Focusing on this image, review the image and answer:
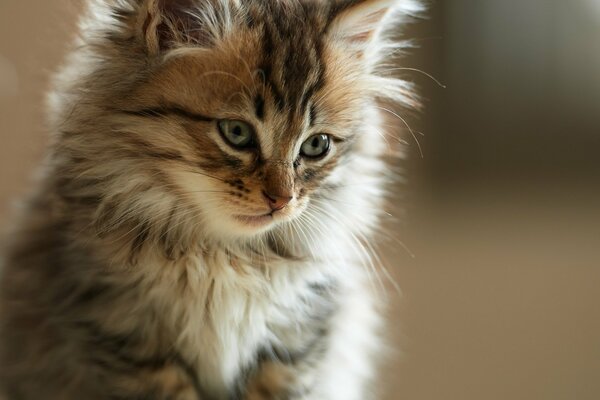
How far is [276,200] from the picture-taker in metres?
1.13

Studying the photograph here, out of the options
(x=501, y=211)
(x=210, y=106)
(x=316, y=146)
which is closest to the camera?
(x=210, y=106)

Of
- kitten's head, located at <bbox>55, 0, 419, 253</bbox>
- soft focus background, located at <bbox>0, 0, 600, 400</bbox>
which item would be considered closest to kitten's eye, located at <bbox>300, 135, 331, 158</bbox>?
kitten's head, located at <bbox>55, 0, 419, 253</bbox>

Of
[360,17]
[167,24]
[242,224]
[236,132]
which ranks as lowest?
[242,224]

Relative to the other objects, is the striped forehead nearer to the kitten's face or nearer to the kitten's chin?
the kitten's face

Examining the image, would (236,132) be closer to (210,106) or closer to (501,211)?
(210,106)

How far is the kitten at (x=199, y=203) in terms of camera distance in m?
1.13

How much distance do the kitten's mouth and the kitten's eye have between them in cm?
12

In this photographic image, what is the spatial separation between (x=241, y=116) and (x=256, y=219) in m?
0.17

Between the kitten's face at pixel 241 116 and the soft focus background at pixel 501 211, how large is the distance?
33.9 inches

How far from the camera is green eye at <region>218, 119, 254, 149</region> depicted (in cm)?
111

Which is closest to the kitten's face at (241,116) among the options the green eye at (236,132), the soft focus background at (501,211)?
the green eye at (236,132)

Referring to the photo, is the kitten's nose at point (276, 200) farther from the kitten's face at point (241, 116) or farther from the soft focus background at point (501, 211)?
the soft focus background at point (501, 211)

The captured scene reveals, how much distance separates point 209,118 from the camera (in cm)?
111

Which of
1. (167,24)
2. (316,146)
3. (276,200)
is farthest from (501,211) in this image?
(167,24)
